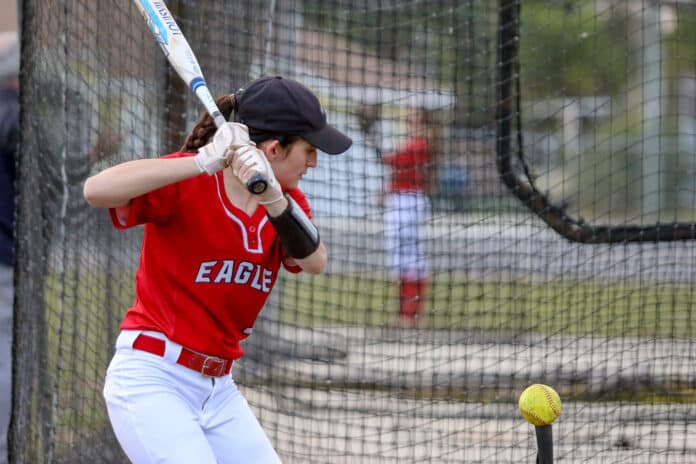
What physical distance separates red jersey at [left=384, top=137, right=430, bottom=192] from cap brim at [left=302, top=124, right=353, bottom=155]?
2.91 metres

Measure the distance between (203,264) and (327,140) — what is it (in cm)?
52

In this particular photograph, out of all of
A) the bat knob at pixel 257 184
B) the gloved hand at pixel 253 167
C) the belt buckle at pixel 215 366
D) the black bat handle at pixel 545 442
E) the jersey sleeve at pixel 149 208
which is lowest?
the black bat handle at pixel 545 442

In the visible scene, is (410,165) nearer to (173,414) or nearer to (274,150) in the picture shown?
(274,150)

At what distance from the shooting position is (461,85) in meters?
6.25

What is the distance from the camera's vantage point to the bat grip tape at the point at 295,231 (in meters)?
2.98

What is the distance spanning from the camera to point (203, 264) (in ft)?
10.2

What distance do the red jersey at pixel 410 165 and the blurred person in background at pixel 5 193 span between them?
87.0 inches

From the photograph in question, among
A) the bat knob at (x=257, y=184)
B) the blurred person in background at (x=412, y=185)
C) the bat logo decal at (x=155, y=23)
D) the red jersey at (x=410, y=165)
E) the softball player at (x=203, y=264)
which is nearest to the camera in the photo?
the bat knob at (x=257, y=184)

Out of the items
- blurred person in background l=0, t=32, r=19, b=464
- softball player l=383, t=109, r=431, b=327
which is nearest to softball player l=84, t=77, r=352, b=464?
blurred person in background l=0, t=32, r=19, b=464

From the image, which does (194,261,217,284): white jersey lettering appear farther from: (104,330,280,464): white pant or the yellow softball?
the yellow softball

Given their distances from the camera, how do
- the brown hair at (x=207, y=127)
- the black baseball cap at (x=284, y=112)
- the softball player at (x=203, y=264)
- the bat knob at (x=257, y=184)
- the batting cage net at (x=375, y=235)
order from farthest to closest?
the batting cage net at (x=375, y=235)
the brown hair at (x=207, y=127)
the black baseball cap at (x=284, y=112)
the softball player at (x=203, y=264)
the bat knob at (x=257, y=184)

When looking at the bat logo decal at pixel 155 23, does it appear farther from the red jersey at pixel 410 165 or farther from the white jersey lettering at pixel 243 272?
the red jersey at pixel 410 165

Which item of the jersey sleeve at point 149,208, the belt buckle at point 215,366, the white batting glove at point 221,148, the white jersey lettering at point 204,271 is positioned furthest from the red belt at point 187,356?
the white batting glove at point 221,148

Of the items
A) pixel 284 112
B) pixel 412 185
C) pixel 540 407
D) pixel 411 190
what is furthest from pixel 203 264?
pixel 412 185
